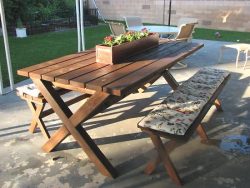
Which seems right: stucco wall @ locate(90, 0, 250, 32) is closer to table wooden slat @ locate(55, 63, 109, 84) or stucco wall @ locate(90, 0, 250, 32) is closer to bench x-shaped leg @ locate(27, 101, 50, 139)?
table wooden slat @ locate(55, 63, 109, 84)

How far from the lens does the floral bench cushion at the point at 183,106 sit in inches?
84.1

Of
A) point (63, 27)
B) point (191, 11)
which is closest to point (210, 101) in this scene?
point (63, 27)

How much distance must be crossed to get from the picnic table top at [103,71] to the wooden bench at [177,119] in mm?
311

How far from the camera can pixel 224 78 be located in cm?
325

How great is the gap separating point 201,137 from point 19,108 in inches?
87.8

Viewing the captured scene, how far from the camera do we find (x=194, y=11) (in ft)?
38.9

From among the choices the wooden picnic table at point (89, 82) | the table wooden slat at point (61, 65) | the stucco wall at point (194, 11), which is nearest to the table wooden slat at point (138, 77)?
the wooden picnic table at point (89, 82)

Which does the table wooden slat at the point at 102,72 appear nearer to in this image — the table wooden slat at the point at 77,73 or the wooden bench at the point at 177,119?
the table wooden slat at the point at 77,73

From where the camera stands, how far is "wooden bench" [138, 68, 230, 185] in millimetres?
2098

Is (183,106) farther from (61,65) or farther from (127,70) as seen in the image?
(61,65)

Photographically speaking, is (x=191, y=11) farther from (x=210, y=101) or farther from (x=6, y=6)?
(x=210, y=101)

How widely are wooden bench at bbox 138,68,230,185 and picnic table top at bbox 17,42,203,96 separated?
12.3 inches

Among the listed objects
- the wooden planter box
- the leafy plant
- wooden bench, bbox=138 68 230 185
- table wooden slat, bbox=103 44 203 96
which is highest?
the leafy plant

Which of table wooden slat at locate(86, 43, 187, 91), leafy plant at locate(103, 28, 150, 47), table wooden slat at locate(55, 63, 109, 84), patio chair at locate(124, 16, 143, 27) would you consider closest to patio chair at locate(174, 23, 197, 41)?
patio chair at locate(124, 16, 143, 27)
